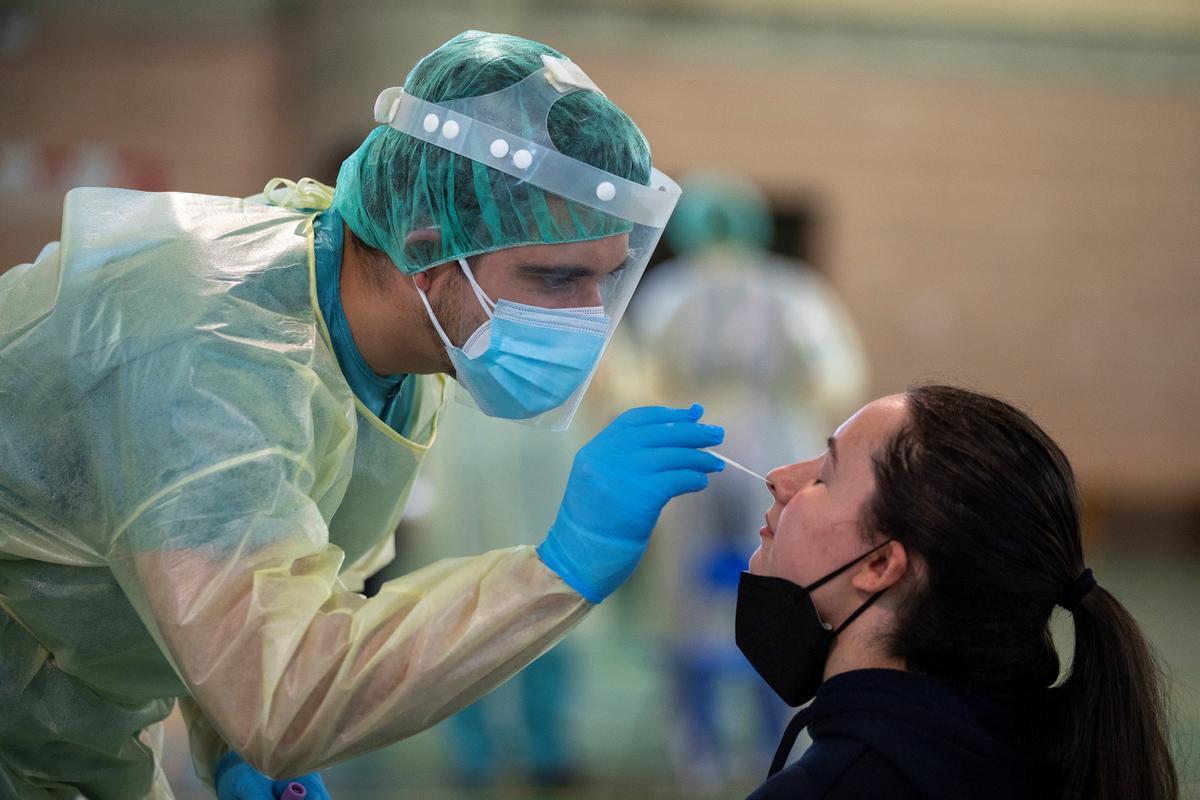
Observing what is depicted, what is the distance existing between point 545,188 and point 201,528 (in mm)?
568

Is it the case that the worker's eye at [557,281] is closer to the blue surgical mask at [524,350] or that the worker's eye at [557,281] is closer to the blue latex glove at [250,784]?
the blue surgical mask at [524,350]

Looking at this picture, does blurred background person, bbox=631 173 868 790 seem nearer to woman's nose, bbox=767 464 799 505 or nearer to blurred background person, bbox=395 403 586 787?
blurred background person, bbox=395 403 586 787

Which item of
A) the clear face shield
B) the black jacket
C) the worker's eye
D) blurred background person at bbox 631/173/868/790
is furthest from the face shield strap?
blurred background person at bbox 631/173/868/790

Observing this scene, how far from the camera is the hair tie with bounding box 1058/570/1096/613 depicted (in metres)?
1.56

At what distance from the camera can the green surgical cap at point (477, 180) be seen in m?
1.66

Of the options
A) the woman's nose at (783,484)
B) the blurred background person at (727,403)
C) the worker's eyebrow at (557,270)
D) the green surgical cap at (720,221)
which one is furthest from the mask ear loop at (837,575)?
the green surgical cap at (720,221)

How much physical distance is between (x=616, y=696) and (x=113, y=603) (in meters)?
4.12

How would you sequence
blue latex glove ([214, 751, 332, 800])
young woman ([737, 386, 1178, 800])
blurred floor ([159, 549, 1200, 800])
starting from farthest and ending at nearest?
blurred floor ([159, 549, 1200, 800])
blue latex glove ([214, 751, 332, 800])
young woman ([737, 386, 1178, 800])

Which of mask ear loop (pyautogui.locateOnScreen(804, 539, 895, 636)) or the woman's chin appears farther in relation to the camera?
the woman's chin

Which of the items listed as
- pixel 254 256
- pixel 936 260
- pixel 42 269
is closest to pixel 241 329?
pixel 254 256

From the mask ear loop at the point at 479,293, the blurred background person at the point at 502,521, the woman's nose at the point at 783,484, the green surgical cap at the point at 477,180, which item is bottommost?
the blurred background person at the point at 502,521

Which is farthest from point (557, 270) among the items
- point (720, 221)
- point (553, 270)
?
point (720, 221)

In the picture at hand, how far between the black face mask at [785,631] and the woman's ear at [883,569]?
0.01 meters

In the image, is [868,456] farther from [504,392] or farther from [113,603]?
[113,603]
